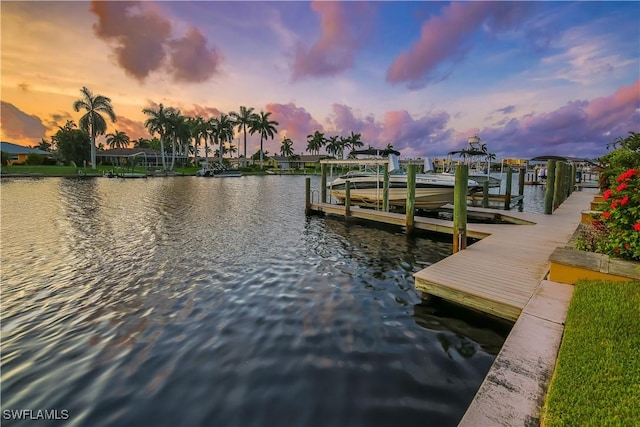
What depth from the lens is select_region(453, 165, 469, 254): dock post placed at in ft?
28.9

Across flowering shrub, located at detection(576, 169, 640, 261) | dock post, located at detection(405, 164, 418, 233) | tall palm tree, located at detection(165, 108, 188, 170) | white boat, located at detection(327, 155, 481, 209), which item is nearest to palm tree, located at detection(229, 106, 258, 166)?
tall palm tree, located at detection(165, 108, 188, 170)

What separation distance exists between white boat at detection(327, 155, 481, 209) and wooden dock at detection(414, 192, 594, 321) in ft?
19.4

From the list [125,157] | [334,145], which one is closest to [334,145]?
[334,145]

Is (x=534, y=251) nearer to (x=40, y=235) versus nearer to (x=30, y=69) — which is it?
(x=40, y=235)

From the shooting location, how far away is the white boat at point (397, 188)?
627 inches

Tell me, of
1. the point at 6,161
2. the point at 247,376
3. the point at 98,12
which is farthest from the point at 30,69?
the point at 6,161

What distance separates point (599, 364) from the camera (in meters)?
2.96

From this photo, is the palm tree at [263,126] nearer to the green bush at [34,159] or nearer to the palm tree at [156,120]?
the palm tree at [156,120]

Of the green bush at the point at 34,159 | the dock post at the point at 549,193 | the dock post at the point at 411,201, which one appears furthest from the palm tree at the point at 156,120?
the dock post at the point at 549,193

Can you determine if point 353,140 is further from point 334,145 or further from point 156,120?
point 156,120

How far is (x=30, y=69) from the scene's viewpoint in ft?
51.0

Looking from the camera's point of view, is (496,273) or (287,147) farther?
(287,147)

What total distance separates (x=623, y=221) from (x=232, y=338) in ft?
22.0

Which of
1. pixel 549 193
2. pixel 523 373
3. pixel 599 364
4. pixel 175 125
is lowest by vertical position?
pixel 523 373
